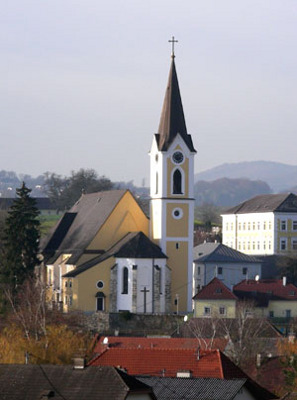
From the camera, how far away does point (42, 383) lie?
1971 inches

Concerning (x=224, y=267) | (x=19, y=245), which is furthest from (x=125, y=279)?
(x=224, y=267)

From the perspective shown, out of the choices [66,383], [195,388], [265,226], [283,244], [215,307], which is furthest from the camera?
[265,226]

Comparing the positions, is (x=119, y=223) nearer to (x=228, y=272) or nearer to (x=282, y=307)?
(x=282, y=307)

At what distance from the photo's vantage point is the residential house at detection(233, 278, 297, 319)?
105450mm

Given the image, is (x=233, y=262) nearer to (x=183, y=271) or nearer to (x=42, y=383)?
(x=183, y=271)

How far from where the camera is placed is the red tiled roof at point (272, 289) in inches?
4193

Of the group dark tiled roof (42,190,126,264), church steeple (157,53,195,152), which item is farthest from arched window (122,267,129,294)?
church steeple (157,53,195,152)

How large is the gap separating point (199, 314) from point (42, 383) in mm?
50686

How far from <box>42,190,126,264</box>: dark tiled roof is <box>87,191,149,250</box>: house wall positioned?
0.35 m

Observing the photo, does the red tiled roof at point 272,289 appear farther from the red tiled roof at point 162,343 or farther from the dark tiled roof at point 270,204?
the red tiled roof at point 162,343

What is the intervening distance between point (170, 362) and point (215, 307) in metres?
37.8

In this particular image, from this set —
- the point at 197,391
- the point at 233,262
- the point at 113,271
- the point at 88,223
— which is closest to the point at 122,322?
the point at 113,271

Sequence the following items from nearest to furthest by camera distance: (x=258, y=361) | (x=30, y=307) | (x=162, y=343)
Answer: (x=258, y=361) < (x=162, y=343) < (x=30, y=307)

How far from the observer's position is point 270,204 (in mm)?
135625
